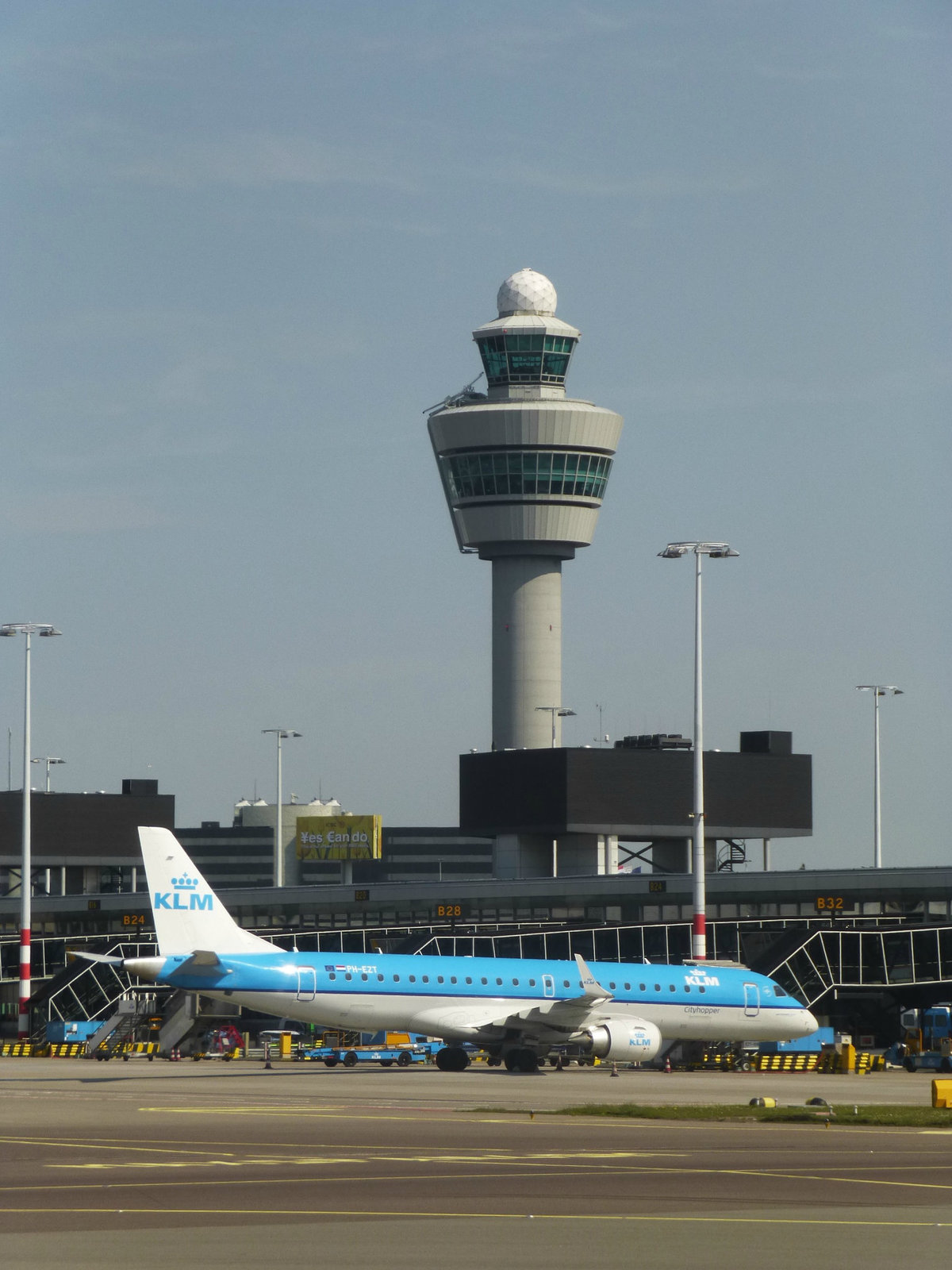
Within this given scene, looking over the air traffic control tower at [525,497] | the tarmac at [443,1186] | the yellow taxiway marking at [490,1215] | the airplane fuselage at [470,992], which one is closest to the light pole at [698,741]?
the airplane fuselage at [470,992]

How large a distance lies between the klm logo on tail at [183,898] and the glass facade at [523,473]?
314 feet

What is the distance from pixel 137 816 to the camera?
464 feet

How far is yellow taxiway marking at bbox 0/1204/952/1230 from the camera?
21766 mm

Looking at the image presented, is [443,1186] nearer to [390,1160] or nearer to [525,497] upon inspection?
[390,1160]

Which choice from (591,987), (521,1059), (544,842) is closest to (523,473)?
(544,842)

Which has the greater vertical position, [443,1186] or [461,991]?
[443,1186]

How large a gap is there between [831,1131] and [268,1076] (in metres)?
25.6

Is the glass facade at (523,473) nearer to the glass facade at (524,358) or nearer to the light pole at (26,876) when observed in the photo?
the glass facade at (524,358)

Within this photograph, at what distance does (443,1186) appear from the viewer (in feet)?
84.4

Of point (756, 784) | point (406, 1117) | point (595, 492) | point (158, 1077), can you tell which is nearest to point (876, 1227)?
point (406, 1117)

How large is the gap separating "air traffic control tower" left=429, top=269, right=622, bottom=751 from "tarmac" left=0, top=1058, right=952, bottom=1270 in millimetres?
103462

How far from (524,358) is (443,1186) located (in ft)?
434

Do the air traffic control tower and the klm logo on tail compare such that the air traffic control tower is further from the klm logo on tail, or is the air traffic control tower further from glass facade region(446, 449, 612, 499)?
the klm logo on tail

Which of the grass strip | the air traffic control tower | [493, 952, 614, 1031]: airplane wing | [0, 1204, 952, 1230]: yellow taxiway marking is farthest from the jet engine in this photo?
the air traffic control tower
